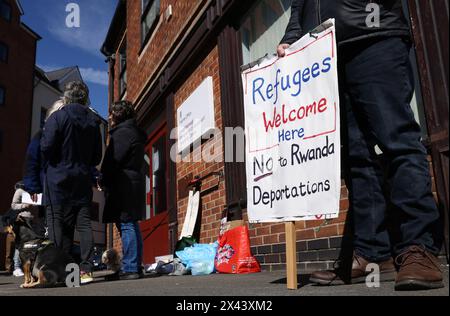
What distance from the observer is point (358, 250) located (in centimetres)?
242

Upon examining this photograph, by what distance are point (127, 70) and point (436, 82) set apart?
31.2 feet

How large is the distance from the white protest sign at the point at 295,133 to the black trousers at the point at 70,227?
180cm

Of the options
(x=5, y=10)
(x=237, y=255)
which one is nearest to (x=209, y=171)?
(x=237, y=255)

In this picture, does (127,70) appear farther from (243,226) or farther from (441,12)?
(441,12)

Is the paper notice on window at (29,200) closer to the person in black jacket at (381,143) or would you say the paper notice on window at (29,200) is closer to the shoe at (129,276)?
the shoe at (129,276)

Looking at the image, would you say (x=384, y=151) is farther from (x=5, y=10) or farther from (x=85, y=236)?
(x=5, y=10)

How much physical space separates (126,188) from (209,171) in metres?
1.57

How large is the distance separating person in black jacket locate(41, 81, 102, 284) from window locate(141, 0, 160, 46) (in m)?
4.82

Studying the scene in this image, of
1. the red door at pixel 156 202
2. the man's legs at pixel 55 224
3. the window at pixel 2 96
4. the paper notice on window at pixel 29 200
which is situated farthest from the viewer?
the window at pixel 2 96

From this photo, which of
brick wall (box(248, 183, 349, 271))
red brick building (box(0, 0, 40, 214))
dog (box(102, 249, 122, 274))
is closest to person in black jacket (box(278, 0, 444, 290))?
brick wall (box(248, 183, 349, 271))

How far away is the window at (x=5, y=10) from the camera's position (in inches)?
902

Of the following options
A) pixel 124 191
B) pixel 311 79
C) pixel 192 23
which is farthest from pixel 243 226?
pixel 192 23

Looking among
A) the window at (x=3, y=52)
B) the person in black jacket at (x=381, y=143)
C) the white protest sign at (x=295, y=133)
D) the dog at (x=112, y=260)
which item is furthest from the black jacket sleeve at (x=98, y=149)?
the window at (x=3, y=52)

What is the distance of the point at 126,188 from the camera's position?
4.15 m
